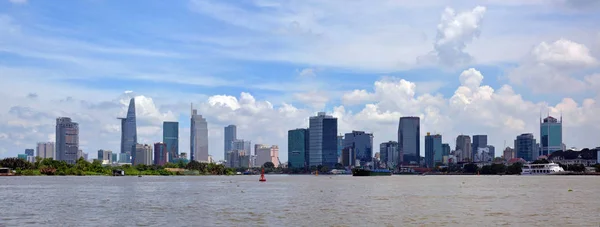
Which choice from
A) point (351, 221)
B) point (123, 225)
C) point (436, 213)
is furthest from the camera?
point (436, 213)

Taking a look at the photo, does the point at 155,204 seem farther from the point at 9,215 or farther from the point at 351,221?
the point at 351,221

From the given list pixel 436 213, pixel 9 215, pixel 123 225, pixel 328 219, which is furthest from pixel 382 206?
pixel 9 215

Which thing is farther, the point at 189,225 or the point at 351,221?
the point at 351,221

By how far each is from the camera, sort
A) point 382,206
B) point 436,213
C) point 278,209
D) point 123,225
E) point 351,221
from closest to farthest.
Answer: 1. point 123,225
2. point 351,221
3. point 436,213
4. point 278,209
5. point 382,206

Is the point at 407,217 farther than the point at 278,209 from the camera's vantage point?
No

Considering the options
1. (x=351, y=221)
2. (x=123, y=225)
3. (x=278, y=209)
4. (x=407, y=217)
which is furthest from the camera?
(x=278, y=209)

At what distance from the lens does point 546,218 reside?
3189 inches

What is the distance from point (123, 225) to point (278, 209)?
91.2 ft

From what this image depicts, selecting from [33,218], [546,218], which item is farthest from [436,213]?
[33,218]

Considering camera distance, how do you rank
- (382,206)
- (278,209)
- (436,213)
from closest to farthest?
(436,213), (278,209), (382,206)

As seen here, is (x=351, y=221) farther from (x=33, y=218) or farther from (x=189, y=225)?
(x=33, y=218)

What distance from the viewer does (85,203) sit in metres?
105

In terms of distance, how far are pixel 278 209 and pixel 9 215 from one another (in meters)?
33.2

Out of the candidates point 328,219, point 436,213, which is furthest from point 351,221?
point 436,213
